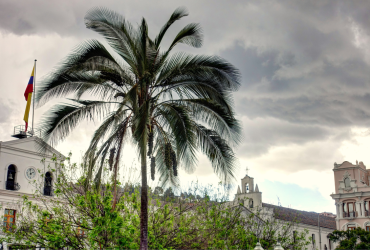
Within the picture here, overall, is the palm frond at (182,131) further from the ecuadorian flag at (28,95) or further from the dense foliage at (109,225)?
the ecuadorian flag at (28,95)

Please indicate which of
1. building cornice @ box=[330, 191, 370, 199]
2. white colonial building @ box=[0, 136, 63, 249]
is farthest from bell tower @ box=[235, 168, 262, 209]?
white colonial building @ box=[0, 136, 63, 249]

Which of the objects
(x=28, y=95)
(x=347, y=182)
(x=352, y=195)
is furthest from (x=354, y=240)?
(x=28, y=95)

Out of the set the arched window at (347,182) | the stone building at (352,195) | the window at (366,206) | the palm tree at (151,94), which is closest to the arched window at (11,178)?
the palm tree at (151,94)

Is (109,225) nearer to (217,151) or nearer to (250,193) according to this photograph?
(217,151)

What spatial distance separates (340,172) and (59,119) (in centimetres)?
4656

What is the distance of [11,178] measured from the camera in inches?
1182

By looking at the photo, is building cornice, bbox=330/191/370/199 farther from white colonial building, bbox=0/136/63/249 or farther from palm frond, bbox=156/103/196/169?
palm frond, bbox=156/103/196/169

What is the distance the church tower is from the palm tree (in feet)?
131

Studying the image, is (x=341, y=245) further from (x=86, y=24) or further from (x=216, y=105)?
(x=86, y=24)

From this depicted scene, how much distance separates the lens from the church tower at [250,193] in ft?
166

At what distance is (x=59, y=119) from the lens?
423 inches

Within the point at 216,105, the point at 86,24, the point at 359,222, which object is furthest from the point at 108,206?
the point at 359,222

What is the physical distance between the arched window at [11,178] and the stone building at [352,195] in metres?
37.0

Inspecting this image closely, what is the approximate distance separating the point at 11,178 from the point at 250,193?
101 ft
